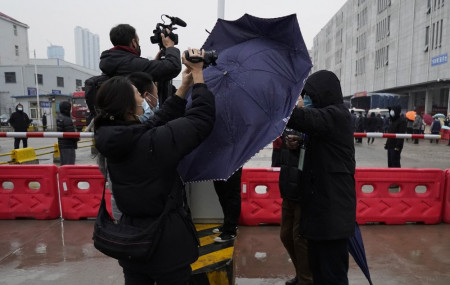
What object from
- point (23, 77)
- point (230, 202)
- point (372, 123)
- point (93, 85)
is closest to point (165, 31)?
point (93, 85)

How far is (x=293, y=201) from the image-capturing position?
3.06 m

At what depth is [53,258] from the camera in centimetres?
412

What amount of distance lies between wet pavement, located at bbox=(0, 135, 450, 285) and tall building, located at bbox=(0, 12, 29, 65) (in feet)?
173

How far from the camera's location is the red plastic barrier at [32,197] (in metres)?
5.52

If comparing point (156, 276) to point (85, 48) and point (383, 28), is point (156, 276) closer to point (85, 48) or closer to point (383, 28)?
point (383, 28)

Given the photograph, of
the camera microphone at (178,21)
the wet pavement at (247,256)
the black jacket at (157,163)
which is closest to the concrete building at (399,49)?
the wet pavement at (247,256)

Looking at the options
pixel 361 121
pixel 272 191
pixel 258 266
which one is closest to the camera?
pixel 258 266

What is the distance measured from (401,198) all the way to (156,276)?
4.57m

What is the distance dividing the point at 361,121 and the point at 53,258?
64.4 ft

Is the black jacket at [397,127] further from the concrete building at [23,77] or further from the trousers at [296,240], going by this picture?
the concrete building at [23,77]

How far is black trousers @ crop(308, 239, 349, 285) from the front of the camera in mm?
2449

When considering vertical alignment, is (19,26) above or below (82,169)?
above

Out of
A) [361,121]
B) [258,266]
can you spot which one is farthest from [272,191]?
[361,121]

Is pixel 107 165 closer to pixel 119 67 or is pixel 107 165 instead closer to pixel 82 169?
pixel 119 67
